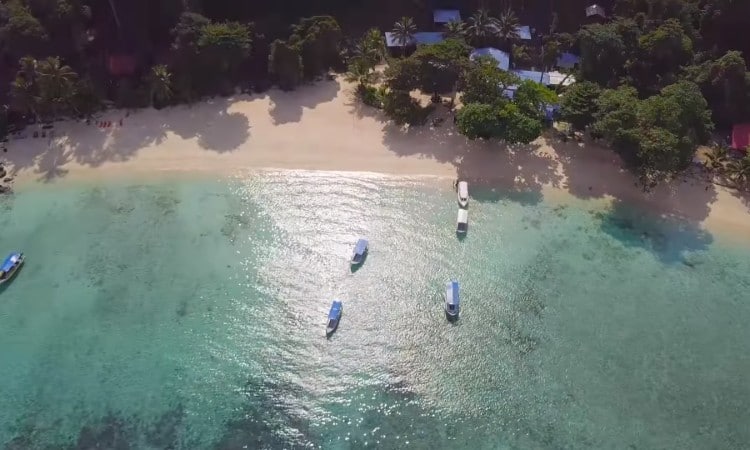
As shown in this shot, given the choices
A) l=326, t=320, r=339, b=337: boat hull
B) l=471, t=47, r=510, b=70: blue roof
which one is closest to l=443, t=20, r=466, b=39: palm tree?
l=471, t=47, r=510, b=70: blue roof

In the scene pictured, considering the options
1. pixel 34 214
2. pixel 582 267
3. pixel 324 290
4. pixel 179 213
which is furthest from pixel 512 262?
pixel 34 214

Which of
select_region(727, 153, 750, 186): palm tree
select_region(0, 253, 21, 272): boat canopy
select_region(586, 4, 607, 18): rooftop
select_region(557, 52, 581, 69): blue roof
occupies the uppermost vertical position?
select_region(586, 4, 607, 18): rooftop

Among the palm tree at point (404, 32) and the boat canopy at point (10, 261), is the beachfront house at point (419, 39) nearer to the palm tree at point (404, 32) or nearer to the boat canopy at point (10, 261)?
the palm tree at point (404, 32)

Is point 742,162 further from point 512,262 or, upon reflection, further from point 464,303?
point 464,303

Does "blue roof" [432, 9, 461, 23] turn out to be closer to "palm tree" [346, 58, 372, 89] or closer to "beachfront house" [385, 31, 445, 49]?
"beachfront house" [385, 31, 445, 49]

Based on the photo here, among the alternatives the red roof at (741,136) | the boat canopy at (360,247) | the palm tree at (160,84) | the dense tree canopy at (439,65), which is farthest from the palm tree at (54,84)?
the red roof at (741,136)
